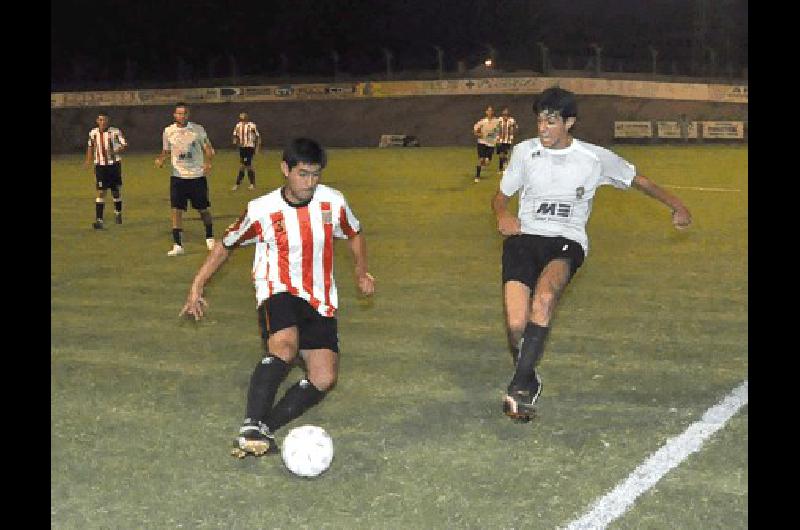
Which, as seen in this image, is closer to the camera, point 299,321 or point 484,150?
point 299,321

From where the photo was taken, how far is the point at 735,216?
1633 cm

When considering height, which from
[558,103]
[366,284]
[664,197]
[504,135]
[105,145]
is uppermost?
[504,135]

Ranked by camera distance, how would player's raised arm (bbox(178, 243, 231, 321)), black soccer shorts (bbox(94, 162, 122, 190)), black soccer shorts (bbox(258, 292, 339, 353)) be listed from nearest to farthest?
player's raised arm (bbox(178, 243, 231, 321)) → black soccer shorts (bbox(258, 292, 339, 353)) → black soccer shorts (bbox(94, 162, 122, 190))

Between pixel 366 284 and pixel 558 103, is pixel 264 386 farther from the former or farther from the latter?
pixel 558 103

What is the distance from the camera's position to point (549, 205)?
21.1ft

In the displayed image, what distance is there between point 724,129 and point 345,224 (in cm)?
4074

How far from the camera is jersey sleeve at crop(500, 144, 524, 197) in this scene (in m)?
6.45

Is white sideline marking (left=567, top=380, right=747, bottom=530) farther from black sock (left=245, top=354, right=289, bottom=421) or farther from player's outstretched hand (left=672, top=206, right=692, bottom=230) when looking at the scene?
black sock (left=245, top=354, right=289, bottom=421)

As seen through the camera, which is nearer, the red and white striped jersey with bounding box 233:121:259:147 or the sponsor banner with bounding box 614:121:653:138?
the red and white striped jersey with bounding box 233:121:259:147

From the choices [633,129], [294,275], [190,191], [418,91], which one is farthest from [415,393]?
[418,91]

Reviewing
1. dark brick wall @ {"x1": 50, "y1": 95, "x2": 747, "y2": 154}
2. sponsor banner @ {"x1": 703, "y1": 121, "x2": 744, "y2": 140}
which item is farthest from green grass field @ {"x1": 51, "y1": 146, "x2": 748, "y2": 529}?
dark brick wall @ {"x1": 50, "y1": 95, "x2": 747, "y2": 154}

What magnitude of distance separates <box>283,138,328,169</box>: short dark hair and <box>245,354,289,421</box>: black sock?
107 centimetres

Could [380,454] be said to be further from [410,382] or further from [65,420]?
[65,420]
